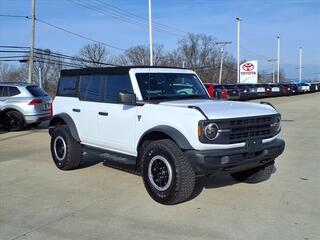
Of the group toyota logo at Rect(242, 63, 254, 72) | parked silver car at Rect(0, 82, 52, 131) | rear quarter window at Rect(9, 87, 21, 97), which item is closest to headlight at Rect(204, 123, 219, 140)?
parked silver car at Rect(0, 82, 52, 131)

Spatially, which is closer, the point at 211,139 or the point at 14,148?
the point at 211,139

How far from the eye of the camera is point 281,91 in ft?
151

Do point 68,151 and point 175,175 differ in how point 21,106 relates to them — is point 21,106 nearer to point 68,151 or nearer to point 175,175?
point 68,151

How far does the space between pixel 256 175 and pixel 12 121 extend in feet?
35.0

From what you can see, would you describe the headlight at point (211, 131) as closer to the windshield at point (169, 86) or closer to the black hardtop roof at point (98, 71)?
the windshield at point (169, 86)

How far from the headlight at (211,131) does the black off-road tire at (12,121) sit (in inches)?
432

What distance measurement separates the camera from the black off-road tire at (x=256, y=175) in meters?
7.18

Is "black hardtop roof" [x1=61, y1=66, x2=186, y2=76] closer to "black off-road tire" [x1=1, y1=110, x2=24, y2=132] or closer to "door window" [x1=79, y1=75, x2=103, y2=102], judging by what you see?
"door window" [x1=79, y1=75, x2=103, y2=102]

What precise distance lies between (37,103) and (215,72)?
93605 millimetres

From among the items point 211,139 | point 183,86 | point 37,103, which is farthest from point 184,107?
point 37,103

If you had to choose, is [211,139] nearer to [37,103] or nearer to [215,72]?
[37,103]

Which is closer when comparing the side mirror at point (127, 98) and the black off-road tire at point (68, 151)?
the side mirror at point (127, 98)

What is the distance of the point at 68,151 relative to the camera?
8.28m

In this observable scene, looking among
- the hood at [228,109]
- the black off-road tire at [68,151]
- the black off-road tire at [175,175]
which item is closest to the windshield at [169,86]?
the hood at [228,109]
